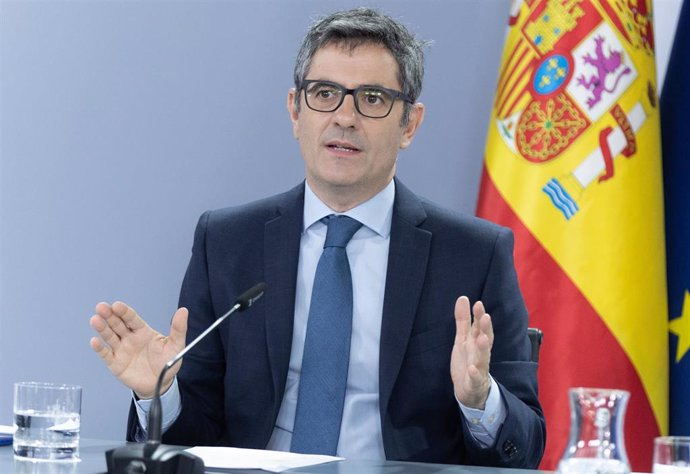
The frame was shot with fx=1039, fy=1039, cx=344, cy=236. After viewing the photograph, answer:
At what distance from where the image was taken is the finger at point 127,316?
6.23ft

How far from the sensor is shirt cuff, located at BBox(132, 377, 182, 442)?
2008mm

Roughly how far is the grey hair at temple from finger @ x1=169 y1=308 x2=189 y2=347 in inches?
29.3

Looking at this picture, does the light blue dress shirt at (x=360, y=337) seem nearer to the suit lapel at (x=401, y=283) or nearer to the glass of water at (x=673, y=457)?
the suit lapel at (x=401, y=283)

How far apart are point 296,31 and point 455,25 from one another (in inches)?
21.3

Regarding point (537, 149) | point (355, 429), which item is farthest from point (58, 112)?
point (355, 429)

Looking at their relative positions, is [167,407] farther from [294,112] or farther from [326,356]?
[294,112]

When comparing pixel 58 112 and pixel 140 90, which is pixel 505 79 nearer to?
pixel 140 90

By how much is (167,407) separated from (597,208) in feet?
4.66

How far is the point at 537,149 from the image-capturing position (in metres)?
2.99

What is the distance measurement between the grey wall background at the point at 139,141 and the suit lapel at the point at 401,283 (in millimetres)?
1136

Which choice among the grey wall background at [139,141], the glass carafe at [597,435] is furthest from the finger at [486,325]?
the grey wall background at [139,141]

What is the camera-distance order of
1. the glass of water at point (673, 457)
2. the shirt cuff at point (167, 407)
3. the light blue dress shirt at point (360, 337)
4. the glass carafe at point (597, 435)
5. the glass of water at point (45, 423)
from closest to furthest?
the glass carafe at point (597, 435) < the glass of water at point (673, 457) < the glass of water at point (45, 423) < the shirt cuff at point (167, 407) < the light blue dress shirt at point (360, 337)

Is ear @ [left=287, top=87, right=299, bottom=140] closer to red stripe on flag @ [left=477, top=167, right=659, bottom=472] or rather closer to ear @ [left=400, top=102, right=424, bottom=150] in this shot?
ear @ [left=400, top=102, right=424, bottom=150]

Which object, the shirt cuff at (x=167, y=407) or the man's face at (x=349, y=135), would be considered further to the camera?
the man's face at (x=349, y=135)
